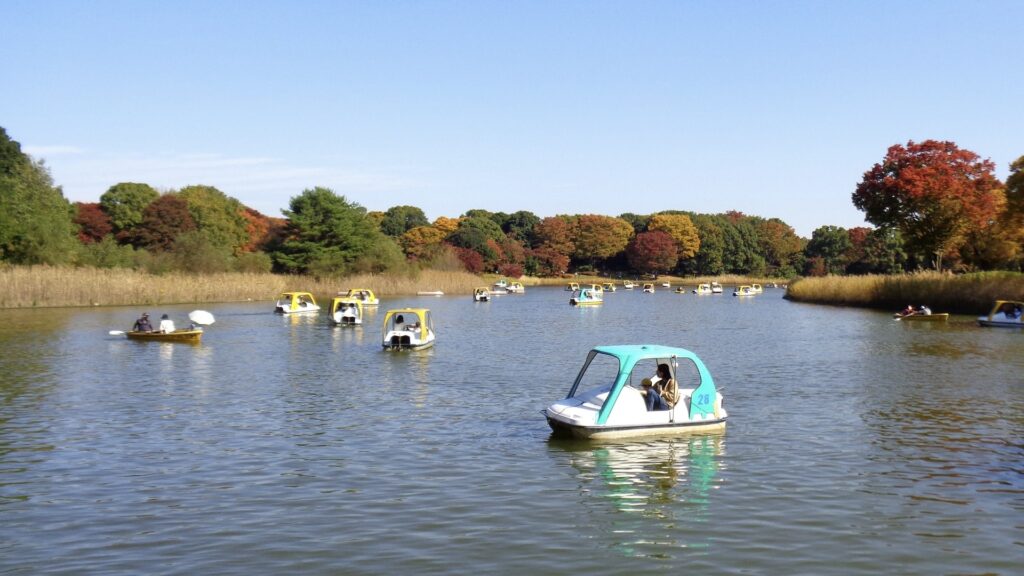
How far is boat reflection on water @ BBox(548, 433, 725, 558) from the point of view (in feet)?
46.7

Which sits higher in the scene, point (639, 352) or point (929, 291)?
point (929, 291)

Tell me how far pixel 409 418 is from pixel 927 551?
14.8 m

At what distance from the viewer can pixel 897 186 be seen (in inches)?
3199

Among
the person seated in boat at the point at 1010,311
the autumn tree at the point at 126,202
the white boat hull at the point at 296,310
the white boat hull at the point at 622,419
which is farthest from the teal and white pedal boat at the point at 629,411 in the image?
the autumn tree at the point at 126,202

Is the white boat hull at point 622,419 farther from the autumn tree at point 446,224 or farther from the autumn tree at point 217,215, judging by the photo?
the autumn tree at point 446,224

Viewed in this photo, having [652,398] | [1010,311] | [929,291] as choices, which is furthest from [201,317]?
[929,291]

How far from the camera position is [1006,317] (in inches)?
2293

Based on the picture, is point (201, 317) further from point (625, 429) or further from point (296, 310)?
point (625, 429)

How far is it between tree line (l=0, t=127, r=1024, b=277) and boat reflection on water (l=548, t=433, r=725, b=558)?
55.7 metres

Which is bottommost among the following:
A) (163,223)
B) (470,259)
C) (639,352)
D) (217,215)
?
(639,352)

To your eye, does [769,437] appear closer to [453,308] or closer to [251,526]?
[251,526]

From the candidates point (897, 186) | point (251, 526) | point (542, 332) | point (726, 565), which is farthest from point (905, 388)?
point (897, 186)

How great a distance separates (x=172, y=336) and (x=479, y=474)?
3344 centimetres

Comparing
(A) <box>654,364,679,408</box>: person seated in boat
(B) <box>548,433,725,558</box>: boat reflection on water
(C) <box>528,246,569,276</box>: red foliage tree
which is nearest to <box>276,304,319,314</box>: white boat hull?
(B) <box>548,433,725,558</box>: boat reflection on water
